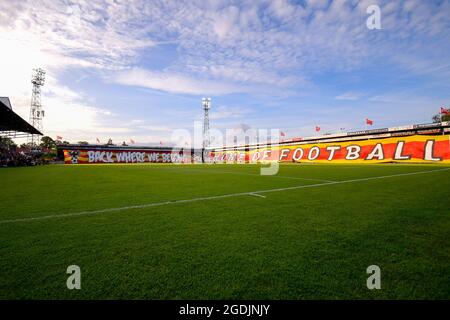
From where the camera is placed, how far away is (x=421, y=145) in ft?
88.8

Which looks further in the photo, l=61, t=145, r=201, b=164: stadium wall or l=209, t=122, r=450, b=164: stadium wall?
l=61, t=145, r=201, b=164: stadium wall

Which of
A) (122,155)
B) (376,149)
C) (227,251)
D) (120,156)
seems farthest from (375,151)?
(120,156)

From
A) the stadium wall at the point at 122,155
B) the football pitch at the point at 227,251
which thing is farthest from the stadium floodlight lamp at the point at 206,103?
the football pitch at the point at 227,251

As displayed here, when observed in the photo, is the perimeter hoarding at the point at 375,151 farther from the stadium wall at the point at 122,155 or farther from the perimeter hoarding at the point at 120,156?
the perimeter hoarding at the point at 120,156

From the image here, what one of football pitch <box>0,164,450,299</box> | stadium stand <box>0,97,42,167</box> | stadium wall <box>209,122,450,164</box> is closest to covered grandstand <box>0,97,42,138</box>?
stadium stand <box>0,97,42,167</box>

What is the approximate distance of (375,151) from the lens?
31406 mm

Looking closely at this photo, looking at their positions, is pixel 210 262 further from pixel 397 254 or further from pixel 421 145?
pixel 421 145

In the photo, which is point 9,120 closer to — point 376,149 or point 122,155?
→ point 122,155

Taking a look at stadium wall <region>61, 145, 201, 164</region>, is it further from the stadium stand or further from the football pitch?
the football pitch

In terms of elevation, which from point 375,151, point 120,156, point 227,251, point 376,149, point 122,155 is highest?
point 376,149

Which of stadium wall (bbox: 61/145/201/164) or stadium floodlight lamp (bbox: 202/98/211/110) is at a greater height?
stadium floodlight lamp (bbox: 202/98/211/110)

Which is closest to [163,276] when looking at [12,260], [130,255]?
[130,255]

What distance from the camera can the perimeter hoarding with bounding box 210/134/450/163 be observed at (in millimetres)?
25734
